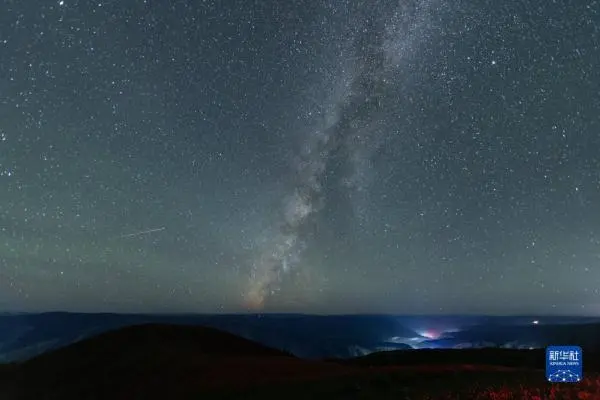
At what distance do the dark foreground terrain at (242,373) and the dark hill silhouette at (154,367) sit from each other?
0.06m

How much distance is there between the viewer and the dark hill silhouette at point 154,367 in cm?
2411

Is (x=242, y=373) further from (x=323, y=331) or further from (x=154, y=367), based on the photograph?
(x=323, y=331)

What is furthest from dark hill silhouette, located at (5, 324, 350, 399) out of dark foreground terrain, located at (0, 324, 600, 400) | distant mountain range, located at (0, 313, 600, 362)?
distant mountain range, located at (0, 313, 600, 362)

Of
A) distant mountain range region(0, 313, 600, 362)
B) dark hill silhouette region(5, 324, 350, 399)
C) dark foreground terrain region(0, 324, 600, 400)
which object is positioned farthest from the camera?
Result: distant mountain range region(0, 313, 600, 362)

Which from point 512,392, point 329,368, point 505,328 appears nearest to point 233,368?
point 329,368

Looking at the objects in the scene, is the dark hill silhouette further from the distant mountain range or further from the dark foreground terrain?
the distant mountain range

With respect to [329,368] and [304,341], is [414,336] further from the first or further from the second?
[329,368]

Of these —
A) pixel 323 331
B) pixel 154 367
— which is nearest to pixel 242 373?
pixel 154 367

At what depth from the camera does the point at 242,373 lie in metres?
24.9

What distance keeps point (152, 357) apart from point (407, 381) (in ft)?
51.4

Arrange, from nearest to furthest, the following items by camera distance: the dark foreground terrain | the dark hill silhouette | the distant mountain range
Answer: the dark foreground terrain, the dark hill silhouette, the distant mountain range

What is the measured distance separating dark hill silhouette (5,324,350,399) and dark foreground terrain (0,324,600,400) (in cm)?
6

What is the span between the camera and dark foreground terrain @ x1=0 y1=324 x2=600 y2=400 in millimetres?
19078

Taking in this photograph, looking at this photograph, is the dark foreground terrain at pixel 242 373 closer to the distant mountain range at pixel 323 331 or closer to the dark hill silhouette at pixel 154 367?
A: the dark hill silhouette at pixel 154 367
